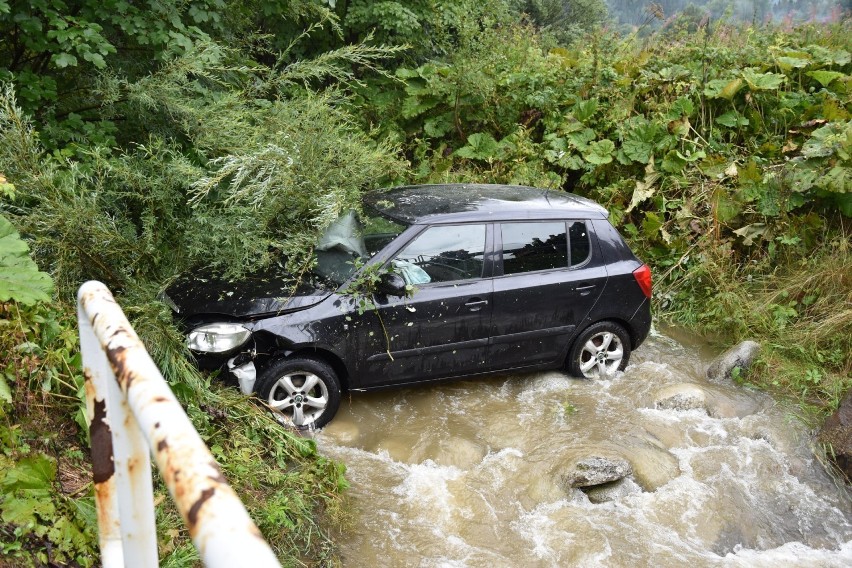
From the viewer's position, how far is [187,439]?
95 centimetres

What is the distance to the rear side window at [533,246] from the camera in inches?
219

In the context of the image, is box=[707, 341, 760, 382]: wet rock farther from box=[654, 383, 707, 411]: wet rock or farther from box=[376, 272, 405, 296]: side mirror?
box=[376, 272, 405, 296]: side mirror

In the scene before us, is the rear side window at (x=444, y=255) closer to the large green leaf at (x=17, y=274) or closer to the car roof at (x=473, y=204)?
the car roof at (x=473, y=204)

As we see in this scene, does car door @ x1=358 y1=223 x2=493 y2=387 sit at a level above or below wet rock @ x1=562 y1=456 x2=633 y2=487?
above

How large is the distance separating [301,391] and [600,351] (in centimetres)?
280

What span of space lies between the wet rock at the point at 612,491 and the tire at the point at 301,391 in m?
1.90

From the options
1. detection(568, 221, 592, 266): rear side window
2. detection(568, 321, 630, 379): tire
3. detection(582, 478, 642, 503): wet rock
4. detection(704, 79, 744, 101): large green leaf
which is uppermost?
detection(704, 79, 744, 101): large green leaf

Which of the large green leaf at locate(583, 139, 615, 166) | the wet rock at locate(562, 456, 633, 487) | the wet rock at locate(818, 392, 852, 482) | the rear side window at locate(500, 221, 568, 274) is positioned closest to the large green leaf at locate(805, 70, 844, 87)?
the large green leaf at locate(583, 139, 615, 166)

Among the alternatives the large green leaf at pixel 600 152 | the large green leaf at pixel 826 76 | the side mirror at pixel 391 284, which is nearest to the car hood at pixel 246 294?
the side mirror at pixel 391 284

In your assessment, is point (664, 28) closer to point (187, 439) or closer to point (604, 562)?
point (604, 562)

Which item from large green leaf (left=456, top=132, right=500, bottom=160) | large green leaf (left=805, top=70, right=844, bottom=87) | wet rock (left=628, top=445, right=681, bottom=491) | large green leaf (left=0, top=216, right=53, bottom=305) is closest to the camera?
large green leaf (left=0, top=216, right=53, bottom=305)

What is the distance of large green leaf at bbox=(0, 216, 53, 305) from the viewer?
2777mm

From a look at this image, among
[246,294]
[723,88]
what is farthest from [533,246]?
[723,88]

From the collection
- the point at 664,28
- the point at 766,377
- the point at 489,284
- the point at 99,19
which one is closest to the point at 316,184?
the point at 489,284
